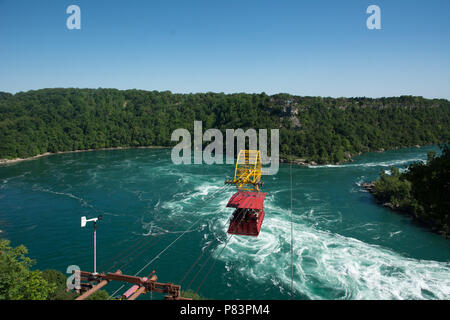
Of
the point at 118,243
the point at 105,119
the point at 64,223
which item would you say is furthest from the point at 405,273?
the point at 105,119

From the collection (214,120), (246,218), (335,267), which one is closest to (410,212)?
(335,267)

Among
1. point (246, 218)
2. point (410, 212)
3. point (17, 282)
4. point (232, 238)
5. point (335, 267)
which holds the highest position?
point (246, 218)

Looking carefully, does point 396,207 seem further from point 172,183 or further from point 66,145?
point 66,145

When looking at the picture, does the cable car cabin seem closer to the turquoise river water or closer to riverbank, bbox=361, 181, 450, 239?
the turquoise river water

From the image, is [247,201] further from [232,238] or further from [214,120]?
[214,120]

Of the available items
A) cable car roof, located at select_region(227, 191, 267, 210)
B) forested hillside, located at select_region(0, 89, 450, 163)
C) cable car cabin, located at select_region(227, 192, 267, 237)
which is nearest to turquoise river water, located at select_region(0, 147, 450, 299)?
cable car cabin, located at select_region(227, 192, 267, 237)

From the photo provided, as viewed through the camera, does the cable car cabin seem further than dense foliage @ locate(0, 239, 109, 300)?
Yes

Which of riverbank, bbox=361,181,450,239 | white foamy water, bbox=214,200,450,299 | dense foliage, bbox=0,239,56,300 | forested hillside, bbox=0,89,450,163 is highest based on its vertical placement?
forested hillside, bbox=0,89,450,163
